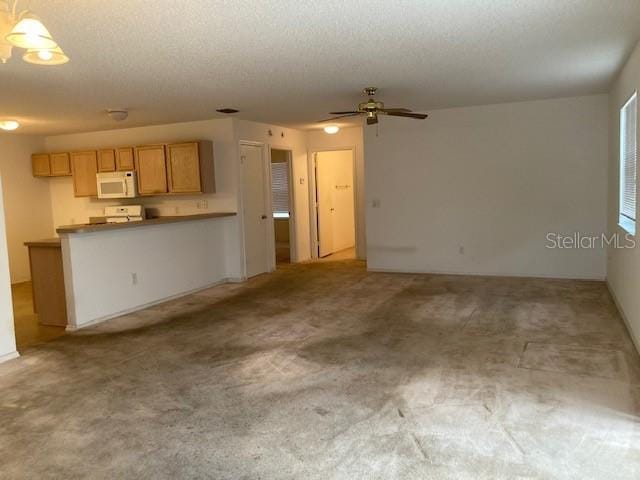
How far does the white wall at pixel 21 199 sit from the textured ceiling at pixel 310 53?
1.97 m

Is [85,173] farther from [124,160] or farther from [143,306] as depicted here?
[143,306]

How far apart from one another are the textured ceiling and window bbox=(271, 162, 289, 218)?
3672 millimetres

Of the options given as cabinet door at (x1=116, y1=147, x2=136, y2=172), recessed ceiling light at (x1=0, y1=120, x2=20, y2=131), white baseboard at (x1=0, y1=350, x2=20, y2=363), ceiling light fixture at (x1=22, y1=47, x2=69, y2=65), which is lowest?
white baseboard at (x1=0, y1=350, x2=20, y2=363)

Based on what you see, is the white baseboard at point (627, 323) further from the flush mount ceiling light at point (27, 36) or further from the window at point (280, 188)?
the window at point (280, 188)

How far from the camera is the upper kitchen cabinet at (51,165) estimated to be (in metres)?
7.89

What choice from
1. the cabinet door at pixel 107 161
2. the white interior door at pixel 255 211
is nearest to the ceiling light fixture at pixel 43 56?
the white interior door at pixel 255 211

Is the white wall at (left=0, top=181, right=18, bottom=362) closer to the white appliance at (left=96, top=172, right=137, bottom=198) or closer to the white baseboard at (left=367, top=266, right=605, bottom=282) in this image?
the white appliance at (left=96, top=172, right=137, bottom=198)

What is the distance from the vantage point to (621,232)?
4.94 m

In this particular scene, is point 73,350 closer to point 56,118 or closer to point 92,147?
point 56,118

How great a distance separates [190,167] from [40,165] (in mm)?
2926

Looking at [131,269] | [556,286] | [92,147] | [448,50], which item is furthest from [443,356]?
[92,147]

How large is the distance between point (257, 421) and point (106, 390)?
4.01 feet

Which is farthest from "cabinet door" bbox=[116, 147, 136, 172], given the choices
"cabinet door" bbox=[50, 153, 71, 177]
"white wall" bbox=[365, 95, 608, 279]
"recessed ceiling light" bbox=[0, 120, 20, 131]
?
"white wall" bbox=[365, 95, 608, 279]

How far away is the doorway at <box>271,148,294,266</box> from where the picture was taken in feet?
28.3
